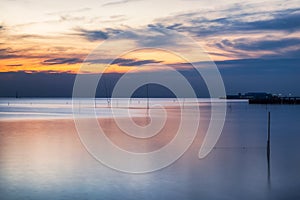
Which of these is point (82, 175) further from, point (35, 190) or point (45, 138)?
point (45, 138)

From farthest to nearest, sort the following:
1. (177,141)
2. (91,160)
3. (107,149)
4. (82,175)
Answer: (177,141) → (107,149) → (91,160) → (82,175)

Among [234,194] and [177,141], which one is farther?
[177,141]

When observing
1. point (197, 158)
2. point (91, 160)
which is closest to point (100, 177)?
point (91, 160)

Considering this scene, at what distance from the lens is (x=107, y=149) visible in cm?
2291

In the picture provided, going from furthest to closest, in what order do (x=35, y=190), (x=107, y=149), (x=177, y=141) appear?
(x=177, y=141) → (x=107, y=149) → (x=35, y=190)

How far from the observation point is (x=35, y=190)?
13172 millimetres

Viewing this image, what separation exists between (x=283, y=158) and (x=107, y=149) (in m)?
9.60

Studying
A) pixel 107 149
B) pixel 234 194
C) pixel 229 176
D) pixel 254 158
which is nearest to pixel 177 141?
pixel 107 149

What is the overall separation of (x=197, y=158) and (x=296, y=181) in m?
6.17

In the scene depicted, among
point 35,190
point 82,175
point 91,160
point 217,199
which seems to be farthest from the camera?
point 91,160

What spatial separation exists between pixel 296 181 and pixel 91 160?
Result: 9.37 m

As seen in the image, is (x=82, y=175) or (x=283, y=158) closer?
(x=82, y=175)

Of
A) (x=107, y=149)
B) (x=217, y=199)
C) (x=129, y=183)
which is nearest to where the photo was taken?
(x=217, y=199)

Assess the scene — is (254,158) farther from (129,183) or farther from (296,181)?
(129,183)
